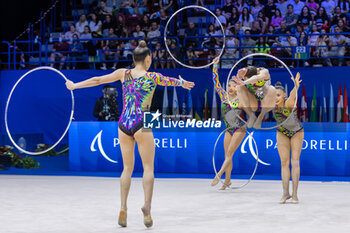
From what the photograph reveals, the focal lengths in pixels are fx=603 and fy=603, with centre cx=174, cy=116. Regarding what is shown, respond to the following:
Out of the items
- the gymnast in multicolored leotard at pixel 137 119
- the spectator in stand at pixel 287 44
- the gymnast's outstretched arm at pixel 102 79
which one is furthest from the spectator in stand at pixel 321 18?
the gymnast's outstretched arm at pixel 102 79

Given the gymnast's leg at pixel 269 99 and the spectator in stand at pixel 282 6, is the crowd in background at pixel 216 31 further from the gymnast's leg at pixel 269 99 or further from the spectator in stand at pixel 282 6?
the gymnast's leg at pixel 269 99

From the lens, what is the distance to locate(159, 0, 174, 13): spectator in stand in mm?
15908

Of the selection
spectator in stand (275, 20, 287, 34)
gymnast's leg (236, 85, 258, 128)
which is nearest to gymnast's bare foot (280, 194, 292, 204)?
gymnast's leg (236, 85, 258, 128)

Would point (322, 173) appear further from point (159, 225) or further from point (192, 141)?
point (159, 225)

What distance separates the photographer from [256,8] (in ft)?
51.8

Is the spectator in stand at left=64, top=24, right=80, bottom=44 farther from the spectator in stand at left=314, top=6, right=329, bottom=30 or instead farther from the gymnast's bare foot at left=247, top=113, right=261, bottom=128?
the gymnast's bare foot at left=247, top=113, right=261, bottom=128

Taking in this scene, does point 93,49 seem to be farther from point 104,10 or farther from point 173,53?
point 173,53

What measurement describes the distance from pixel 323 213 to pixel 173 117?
846cm

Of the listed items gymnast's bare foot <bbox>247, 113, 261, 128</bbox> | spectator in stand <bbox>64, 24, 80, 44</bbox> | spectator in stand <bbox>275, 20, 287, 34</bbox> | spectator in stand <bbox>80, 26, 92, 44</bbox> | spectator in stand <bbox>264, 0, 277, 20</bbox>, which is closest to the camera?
gymnast's bare foot <bbox>247, 113, 261, 128</bbox>

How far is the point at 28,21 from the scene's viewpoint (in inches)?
733

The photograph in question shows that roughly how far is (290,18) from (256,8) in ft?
3.56

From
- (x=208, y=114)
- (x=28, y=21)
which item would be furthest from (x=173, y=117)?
(x=28, y=21)

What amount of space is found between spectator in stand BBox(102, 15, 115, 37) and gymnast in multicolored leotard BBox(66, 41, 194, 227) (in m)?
10.3

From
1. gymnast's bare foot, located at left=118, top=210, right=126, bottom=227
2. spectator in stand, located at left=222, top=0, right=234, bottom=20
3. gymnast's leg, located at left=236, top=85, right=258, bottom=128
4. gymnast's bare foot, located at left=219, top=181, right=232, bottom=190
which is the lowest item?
gymnast's bare foot, located at left=219, top=181, right=232, bottom=190
